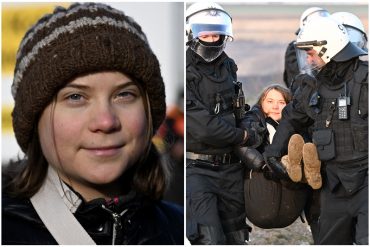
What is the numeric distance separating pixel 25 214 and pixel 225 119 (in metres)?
1.24

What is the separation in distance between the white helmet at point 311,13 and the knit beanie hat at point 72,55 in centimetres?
123

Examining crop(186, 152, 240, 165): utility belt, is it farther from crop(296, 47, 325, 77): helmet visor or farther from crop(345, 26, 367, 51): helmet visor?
crop(345, 26, 367, 51): helmet visor

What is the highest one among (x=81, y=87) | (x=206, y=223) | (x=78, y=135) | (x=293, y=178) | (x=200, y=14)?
(x=200, y=14)

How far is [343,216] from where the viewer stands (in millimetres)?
3400

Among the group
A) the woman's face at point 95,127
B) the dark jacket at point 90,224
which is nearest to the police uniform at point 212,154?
the dark jacket at point 90,224

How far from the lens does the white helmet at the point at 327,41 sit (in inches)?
133

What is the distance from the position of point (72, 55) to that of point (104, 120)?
293 millimetres

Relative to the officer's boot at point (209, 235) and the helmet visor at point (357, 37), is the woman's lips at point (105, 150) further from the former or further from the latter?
the helmet visor at point (357, 37)

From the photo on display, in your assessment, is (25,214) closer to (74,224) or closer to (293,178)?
(74,224)

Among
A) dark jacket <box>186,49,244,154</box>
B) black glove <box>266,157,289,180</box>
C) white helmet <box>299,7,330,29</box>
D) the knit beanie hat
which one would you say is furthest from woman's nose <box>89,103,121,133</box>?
A: white helmet <box>299,7,330,29</box>

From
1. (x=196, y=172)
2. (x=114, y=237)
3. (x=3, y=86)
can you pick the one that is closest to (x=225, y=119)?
(x=196, y=172)

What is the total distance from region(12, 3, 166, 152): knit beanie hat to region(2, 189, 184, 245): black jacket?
34cm

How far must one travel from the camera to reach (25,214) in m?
2.58

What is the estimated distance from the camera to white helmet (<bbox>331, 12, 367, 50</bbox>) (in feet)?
11.2
